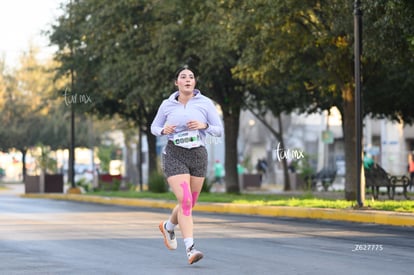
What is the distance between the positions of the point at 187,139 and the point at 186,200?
621 millimetres

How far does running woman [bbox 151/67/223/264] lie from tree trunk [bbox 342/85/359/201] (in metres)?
17.3

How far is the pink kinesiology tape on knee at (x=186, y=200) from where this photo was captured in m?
11.1

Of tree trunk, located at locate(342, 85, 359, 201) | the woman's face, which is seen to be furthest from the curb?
the woman's face

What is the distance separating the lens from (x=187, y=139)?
11094mm

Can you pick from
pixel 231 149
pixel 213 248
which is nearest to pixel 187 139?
pixel 213 248

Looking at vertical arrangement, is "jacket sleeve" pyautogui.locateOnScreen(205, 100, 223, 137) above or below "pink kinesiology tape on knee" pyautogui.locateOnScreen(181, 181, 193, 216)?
above

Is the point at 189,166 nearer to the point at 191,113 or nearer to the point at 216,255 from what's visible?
the point at 191,113

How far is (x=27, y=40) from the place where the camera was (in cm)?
6956

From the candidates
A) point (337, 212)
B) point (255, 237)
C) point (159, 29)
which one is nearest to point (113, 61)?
point (159, 29)

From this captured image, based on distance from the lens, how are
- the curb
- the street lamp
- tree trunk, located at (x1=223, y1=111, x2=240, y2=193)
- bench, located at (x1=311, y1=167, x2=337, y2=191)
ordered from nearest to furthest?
the curb → the street lamp → tree trunk, located at (x1=223, y1=111, x2=240, y2=193) → bench, located at (x1=311, y1=167, x2=337, y2=191)

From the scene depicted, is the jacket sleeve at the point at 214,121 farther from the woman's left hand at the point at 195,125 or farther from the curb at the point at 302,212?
the curb at the point at 302,212

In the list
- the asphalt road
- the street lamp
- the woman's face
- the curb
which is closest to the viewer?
the asphalt road

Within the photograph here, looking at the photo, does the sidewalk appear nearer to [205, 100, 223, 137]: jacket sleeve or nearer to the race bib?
[205, 100, 223, 137]: jacket sleeve

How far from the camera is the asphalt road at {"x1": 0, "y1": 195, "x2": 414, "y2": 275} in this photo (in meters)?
11.0
